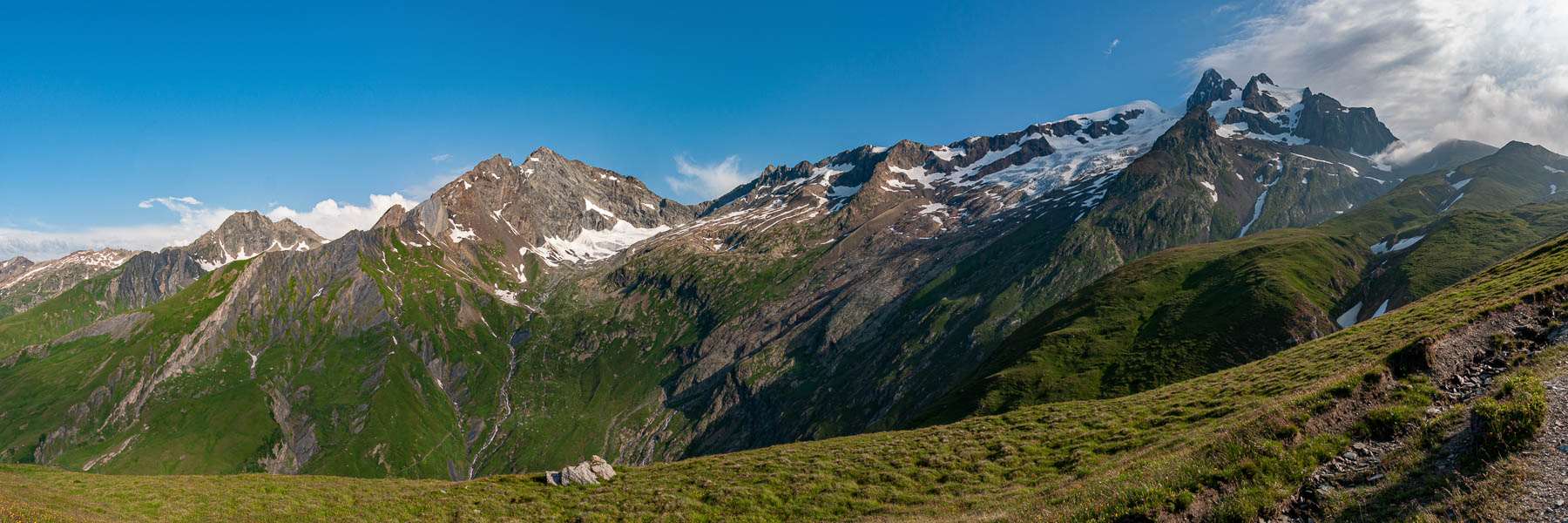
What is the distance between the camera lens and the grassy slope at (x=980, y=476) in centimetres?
1955

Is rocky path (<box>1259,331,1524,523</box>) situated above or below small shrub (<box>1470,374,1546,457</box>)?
below

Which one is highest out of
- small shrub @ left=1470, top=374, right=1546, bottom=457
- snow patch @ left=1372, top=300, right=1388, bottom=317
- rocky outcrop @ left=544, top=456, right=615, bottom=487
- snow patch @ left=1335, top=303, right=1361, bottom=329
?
small shrub @ left=1470, top=374, right=1546, bottom=457

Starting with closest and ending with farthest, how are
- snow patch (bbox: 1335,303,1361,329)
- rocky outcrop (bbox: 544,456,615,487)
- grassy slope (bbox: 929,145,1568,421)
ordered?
rocky outcrop (bbox: 544,456,615,487) → grassy slope (bbox: 929,145,1568,421) → snow patch (bbox: 1335,303,1361,329)

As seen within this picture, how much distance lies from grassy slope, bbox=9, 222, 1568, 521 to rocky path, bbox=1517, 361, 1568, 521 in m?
4.19

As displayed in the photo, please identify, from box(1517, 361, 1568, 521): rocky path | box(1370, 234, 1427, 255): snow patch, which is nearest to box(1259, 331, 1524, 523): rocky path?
box(1517, 361, 1568, 521): rocky path

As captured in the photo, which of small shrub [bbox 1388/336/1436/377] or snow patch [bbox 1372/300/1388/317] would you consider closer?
small shrub [bbox 1388/336/1436/377]

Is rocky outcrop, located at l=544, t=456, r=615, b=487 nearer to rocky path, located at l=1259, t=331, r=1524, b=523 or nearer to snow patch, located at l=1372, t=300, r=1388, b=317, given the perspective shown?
rocky path, located at l=1259, t=331, r=1524, b=523

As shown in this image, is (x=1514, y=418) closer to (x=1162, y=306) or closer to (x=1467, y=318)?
(x=1467, y=318)

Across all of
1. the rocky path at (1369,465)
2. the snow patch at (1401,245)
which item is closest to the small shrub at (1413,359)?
the rocky path at (1369,465)

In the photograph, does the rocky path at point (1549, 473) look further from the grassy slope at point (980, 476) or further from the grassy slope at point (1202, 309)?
the grassy slope at point (1202, 309)

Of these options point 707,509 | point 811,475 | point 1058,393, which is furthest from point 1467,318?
point 1058,393

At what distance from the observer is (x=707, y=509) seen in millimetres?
32719

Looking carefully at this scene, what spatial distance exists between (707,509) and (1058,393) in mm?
84565

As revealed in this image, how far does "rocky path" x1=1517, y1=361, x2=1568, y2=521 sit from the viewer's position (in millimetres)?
12828
